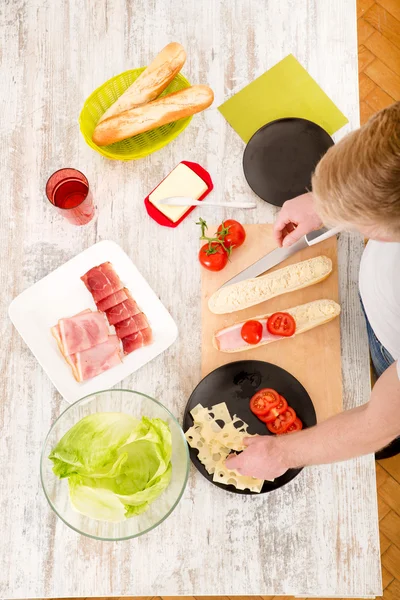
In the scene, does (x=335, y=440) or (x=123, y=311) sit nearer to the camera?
(x=335, y=440)

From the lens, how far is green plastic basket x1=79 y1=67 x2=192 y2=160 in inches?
57.7

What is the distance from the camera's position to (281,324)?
141 centimetres

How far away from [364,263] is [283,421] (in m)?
0.43

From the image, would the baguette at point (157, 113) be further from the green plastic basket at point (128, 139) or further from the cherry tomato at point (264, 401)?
the cherry tomato at point (264, 401)

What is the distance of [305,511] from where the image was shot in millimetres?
1363

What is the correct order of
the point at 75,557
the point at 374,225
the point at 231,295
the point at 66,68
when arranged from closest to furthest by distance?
1. the point at 374,225
2. the point at 75,557
3. the point at 231,295
4. the point at 66,68

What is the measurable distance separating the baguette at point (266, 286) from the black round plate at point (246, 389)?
0.16 metres

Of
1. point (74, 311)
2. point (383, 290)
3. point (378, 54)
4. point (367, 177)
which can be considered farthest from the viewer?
point (378, 54)

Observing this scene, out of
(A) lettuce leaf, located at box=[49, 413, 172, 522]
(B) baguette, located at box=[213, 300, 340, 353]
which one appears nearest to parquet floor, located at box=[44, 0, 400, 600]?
(B) baguette, located at box=[213, 300, 340, 353]

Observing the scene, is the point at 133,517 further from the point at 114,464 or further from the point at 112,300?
the point at 112,300

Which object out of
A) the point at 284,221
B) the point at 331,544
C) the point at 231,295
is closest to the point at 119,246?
the point at 231,295

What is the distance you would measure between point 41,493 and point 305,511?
Result: 2.14 ft

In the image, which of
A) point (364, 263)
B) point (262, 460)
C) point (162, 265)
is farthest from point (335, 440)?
point (162, 265)

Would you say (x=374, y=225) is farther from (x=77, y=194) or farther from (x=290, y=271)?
(x=77, y=194)
